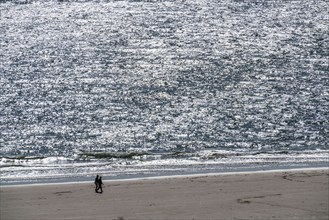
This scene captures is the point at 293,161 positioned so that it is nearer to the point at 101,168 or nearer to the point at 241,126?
the point at 241,126

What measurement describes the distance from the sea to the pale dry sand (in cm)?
198

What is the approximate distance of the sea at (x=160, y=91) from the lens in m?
31.2

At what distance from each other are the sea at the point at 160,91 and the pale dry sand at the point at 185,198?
198 cm

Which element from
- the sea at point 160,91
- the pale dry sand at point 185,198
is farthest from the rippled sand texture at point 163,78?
the pale dry sand at point 185,198

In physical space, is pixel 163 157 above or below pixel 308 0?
below

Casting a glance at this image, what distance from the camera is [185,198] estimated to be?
24.1 m

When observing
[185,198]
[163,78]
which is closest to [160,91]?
[163,78]

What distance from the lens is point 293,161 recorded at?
30.4 metres

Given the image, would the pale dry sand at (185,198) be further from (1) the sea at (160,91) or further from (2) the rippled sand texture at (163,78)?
(2) the rippled sand texture at (163,78)

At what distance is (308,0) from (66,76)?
33.4 metres

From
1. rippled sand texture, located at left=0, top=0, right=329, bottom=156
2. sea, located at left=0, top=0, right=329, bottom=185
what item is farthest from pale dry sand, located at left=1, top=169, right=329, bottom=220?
rippled sand texture, located at left=0, top=0, right=329, bottom=156

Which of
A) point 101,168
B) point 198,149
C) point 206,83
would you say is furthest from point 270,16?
point 101,168

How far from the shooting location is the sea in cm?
3120

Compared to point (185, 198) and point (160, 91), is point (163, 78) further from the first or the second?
point (185, 198)
